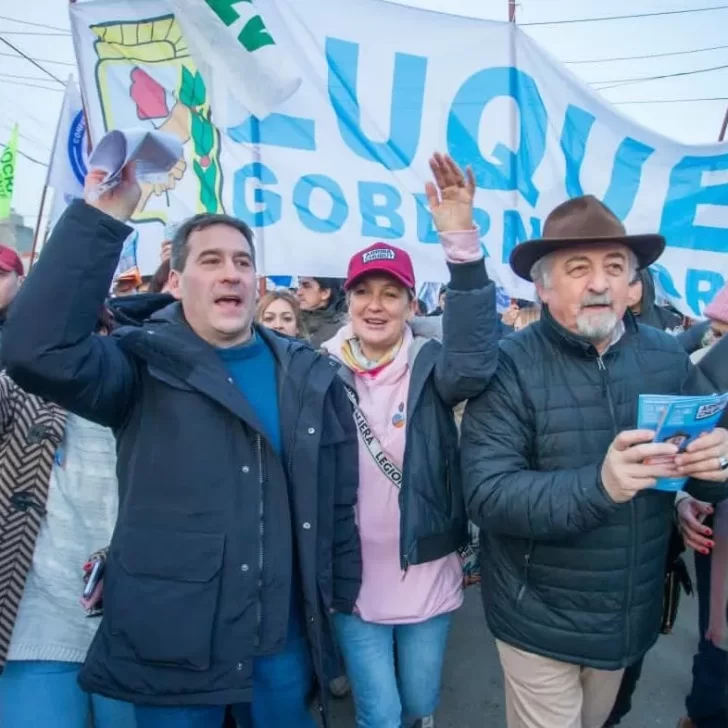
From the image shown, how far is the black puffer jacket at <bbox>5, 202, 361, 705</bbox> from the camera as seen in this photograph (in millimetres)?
1549

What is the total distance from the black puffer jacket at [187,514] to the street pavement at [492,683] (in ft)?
4.79

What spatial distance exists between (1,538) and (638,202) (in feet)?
9.98

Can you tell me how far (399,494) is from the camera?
6.44 ft

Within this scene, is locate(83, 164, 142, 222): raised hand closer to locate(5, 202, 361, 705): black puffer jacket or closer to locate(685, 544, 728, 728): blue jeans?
locate(5, 202, 361, 705): black puffer jacket

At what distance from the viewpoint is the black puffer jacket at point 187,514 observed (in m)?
1.55

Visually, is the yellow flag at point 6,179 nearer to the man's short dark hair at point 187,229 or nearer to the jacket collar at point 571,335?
the man's short dark hair at point 187,229

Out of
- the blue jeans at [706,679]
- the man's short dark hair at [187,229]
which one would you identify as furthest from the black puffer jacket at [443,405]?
the blue jeans at [706,679]

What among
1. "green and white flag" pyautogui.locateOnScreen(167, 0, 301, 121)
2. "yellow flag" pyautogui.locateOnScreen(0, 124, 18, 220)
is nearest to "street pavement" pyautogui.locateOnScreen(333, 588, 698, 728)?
"green and white flag" pyautogui.locateOnScreen(167, 0, 301, 121)

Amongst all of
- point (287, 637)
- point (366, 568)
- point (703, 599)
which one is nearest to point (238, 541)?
point (287, 637)

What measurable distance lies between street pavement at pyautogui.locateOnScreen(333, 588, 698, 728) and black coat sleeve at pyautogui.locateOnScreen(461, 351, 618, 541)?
159 centimetres

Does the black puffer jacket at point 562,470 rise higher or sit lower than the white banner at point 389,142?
lower

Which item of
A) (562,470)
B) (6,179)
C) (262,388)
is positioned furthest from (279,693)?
(6,179)

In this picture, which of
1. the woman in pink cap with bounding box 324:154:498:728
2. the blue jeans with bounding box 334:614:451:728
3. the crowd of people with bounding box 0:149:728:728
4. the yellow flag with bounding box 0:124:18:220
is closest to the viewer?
the crowd of people with bounding box 0:149:728:728

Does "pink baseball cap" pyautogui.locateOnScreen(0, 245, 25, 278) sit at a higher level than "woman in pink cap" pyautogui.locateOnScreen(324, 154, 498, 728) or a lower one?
higher
